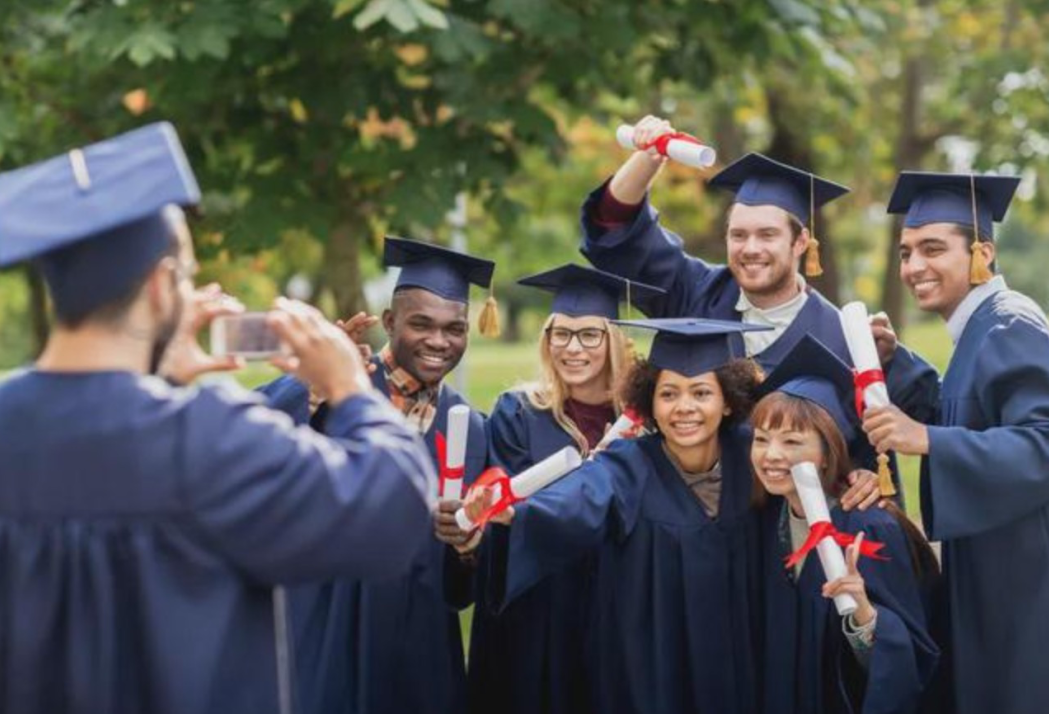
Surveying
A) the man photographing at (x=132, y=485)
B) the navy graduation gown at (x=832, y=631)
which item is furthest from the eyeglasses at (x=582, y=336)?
the man photographing at (x=132, y=485)

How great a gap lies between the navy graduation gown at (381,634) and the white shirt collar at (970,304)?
1.62m

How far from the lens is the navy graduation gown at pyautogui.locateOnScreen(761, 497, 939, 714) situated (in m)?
4.54

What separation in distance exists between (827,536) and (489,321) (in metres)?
1.74

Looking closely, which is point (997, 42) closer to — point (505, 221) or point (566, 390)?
point (505, 221)

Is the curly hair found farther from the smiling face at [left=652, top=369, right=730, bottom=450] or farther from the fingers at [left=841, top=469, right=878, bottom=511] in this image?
the fingers at [left=841, top=469, right=878, bottom=511]

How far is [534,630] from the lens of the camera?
5.39 m

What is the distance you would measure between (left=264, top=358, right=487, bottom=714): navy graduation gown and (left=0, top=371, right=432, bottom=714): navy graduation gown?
2.24 m

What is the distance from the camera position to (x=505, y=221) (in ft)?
28.9

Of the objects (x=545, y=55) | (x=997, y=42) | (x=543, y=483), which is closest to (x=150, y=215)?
(x=543, y=483)

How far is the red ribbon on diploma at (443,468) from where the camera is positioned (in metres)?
4.70

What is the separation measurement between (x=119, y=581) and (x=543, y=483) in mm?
1819

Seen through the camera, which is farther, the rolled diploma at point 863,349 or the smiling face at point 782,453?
the smiling face at point 782,453

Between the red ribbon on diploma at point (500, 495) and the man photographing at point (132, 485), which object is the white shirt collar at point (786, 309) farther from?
the man photographing at point (132, 485)

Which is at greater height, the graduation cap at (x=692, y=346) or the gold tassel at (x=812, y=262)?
the gold tassel at (x=812, y=262)
